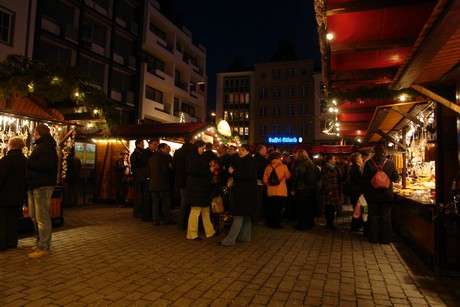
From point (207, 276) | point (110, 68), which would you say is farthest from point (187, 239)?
point (110, 68)

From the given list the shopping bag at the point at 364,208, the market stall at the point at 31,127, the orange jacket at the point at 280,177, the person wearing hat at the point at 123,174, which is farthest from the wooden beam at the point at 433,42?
the person wearing hat at the point at 123,174

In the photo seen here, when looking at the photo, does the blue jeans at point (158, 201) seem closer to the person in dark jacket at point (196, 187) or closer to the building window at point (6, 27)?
the person in dark jacket at point (196, 187)

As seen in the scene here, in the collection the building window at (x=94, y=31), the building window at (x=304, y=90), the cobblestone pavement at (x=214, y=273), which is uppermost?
the building window at (x=304, y=90)

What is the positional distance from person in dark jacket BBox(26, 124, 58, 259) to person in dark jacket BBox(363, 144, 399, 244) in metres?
6.22

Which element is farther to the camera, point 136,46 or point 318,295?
point 136,46

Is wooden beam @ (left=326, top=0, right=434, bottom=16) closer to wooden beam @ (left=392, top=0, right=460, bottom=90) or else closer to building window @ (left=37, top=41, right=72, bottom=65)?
wooden beam @ (left=392, top=0, right=460, bottom=90)

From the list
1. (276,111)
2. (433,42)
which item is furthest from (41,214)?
(276,111)

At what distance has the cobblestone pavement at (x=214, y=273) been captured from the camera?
4.02 metres

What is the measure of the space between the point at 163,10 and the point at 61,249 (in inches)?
1249

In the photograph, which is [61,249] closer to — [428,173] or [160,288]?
[160,288]

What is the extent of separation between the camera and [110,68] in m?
25.5

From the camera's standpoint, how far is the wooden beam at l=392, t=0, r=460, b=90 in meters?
3.26

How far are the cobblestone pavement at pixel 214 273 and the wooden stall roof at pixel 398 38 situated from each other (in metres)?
2.78

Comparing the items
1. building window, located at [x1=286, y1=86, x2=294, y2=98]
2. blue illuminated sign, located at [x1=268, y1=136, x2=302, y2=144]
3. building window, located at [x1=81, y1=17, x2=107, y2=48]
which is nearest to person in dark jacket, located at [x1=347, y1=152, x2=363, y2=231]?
building window, located at [x1=81, y1=17, x2=107, y2=48]
